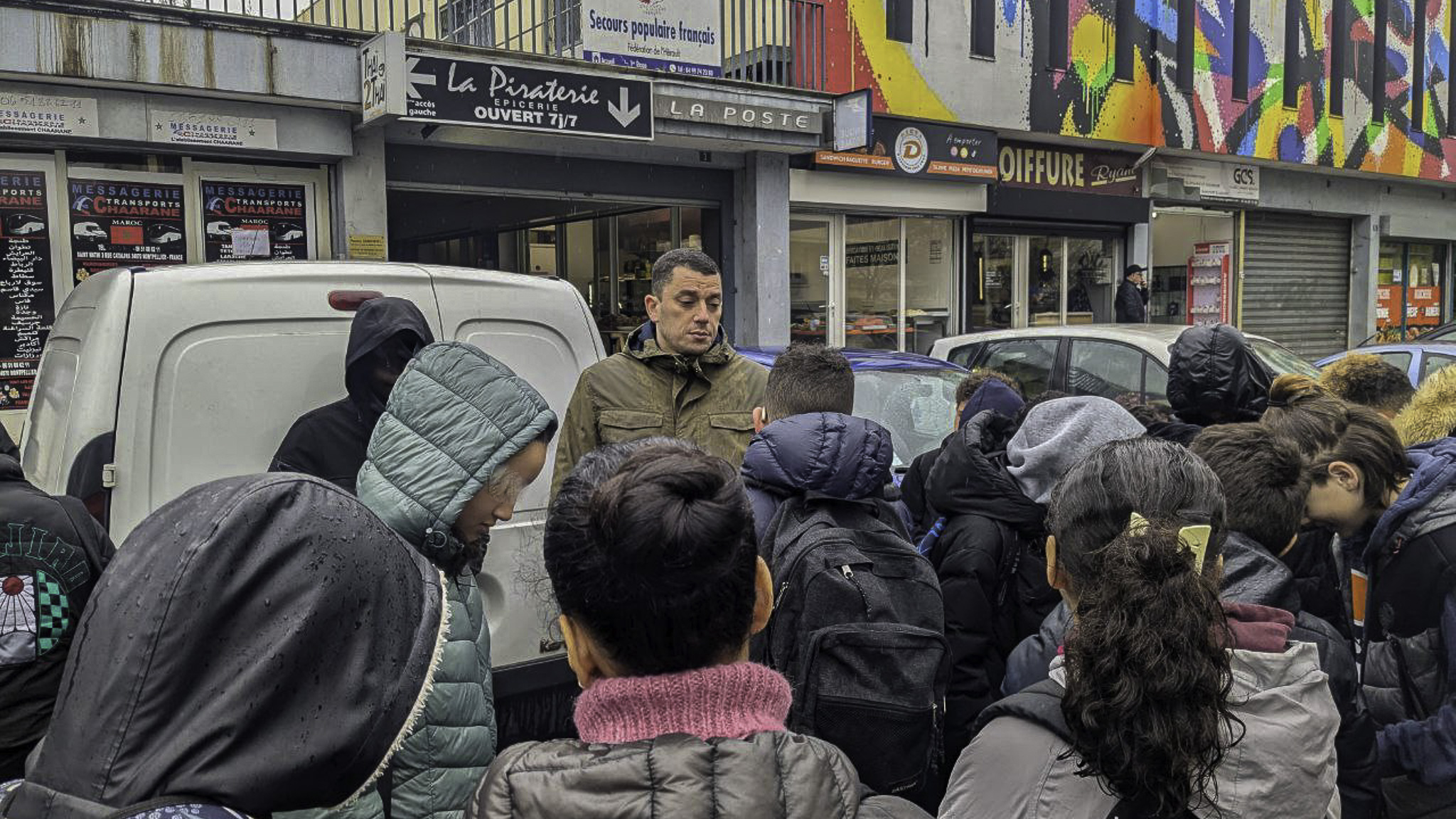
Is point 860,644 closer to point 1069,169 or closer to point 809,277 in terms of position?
point 809,277

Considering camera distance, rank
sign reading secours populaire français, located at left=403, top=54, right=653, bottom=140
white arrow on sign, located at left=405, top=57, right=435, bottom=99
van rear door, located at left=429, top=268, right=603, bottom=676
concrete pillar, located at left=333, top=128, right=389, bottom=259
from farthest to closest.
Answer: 1. concrete pillar, located at left=333, top=128, right=389, bottom=259
2. sign reading secours populaire français, located at left=403, top=54, right=653, bottom=140
3. white arrow on sign, located at left=405, top=57, right=435, bottom=99
4. van rear door, located at left=429, top=268, right=603, bottom=676

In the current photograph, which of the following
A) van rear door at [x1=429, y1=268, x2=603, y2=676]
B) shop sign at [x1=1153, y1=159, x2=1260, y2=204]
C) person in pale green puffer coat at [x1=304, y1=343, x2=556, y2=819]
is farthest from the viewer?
shop sign at [x1=1153, y1=159, x2=1260, y2=204]

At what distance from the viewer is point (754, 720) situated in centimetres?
127

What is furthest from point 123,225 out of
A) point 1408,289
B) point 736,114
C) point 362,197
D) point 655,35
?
point 1408,289

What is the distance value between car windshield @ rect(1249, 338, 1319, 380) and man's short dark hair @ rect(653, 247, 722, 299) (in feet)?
16.6

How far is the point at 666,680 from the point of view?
1287 millimetres

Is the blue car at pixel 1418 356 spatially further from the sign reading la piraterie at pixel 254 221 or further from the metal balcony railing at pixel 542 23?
the sign reading la piraterie at pixel 254 221

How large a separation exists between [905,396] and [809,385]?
3.22m

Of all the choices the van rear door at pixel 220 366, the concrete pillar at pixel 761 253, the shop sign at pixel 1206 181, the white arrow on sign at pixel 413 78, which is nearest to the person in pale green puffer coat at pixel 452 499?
the van rear door at pixel 220 366

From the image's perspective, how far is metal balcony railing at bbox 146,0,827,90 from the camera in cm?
951

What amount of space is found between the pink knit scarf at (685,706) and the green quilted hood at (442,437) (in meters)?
0.93

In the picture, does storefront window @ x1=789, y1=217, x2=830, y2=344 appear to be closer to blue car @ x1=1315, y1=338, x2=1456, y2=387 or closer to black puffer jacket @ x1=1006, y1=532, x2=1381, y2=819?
blue car @ x1=1315, y1=338, x2=1456, y2=387

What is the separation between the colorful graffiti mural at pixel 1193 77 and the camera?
13.2 meters

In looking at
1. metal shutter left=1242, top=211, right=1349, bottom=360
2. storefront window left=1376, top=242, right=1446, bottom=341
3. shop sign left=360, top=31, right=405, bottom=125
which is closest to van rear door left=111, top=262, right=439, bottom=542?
shop sign left=360, top=31, right=405, bottom=125
